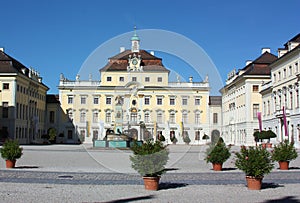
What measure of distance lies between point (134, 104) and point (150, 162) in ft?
165

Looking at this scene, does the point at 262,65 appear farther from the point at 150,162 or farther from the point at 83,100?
the point at 150,162

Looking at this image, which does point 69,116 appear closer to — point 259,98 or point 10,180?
point 259,98

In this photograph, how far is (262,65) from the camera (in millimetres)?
48656

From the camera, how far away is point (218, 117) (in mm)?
62156

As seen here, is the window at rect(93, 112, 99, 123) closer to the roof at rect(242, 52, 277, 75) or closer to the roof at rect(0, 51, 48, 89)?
the roof at rect(0, 51, 48, 89)

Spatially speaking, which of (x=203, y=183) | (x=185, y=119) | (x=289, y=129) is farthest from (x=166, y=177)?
(x=185, y=119)

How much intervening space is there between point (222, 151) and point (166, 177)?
9.24 feet

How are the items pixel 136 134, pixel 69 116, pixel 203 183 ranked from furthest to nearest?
pixel 69 116 < pixel 136 134 < pixel 203 183

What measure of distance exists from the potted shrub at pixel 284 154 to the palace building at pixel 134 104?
135 ft

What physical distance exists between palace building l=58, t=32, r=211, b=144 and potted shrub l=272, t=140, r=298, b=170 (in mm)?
41008

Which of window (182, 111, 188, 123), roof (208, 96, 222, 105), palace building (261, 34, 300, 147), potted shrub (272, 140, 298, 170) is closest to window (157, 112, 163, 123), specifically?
window (182, 111, 188, 123)

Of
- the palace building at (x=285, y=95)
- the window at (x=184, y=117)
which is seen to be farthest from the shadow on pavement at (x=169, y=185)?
the window at (x=184, y=117)

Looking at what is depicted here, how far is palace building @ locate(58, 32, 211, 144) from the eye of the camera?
2258 inches

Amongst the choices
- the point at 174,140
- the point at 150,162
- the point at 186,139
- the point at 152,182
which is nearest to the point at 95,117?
the point at 174,140
